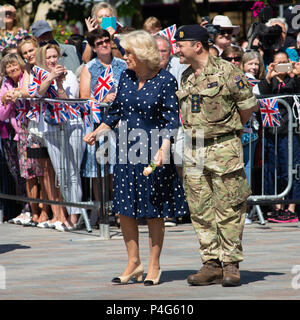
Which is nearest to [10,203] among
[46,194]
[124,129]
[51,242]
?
[46,194]

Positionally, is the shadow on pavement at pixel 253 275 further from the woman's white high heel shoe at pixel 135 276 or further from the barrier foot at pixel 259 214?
the barrier foot at pixel 259 214

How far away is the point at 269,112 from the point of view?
11.6 m

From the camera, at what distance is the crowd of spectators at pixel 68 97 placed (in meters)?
11.4

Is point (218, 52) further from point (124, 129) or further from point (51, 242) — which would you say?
point (124, 129)

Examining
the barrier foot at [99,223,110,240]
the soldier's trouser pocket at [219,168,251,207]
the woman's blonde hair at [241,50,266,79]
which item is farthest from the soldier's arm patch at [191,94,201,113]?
the woman's blonde hair at [241,50,266,79]

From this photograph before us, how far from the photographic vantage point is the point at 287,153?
39.0 ft

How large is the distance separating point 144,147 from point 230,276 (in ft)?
4.06

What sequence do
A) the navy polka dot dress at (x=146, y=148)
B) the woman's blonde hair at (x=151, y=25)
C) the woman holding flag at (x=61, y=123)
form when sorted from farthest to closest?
the woman's blonde hair at (x=151, y=25), the woman holding flag at (x=61, y=123), the navy polka dot dress at (x=146, y=148)

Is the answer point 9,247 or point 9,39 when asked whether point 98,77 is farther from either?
point 9,39

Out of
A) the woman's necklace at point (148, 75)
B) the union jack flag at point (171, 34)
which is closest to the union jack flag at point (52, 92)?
the union jack flag at point (171, 34)

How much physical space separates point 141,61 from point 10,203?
5.89 m

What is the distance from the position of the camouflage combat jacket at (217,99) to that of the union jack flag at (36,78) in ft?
13.0

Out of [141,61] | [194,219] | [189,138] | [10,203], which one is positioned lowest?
[10,203]

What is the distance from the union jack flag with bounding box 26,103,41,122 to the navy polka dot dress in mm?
3833
